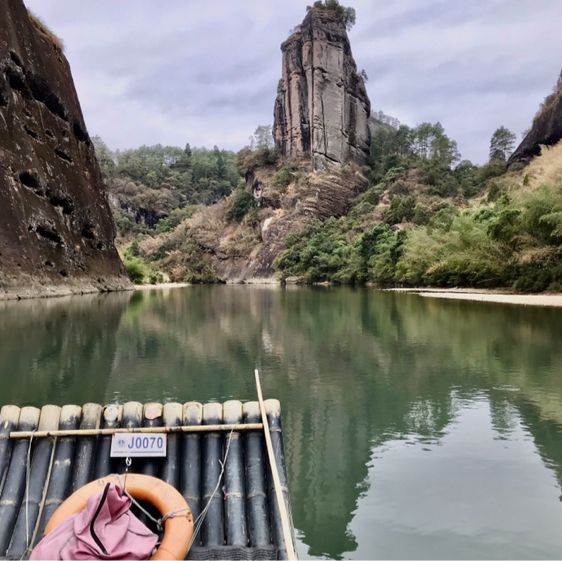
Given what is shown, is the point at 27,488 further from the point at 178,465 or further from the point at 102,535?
the point at 178,465

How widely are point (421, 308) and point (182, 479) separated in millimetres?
20387

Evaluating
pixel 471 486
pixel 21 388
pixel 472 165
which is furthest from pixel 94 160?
pixel 472 165

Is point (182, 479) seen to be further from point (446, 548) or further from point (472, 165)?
point (472, 165)

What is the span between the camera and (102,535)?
3.10 metres

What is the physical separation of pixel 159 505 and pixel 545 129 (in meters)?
60.3

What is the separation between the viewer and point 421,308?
2303 cm

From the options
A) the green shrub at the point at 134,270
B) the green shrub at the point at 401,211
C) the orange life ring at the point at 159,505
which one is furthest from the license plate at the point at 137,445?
the green shrub at the point at 401,211

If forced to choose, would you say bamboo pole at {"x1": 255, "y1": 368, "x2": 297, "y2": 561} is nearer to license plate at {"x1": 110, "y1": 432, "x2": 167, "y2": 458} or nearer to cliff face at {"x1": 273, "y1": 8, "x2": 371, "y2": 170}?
license plate at {"x1": 110, "y1": 432, "x2": 167, "y2": 458}

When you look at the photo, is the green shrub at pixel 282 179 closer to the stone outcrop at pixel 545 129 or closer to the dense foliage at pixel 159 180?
the dense foliage at pixel 159 180

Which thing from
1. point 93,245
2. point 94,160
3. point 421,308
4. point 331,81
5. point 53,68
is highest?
point 331,81

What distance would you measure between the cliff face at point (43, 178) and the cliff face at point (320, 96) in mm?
41034

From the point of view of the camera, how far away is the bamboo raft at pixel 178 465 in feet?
11.3

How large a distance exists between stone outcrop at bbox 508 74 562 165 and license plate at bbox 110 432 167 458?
5711cm

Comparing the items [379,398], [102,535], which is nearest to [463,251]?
[379,398]
